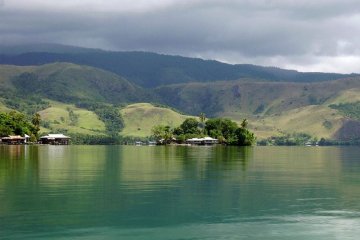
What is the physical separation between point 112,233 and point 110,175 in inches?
1712

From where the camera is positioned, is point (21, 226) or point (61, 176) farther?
point (61, 176)

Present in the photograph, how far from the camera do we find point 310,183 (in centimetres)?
7662

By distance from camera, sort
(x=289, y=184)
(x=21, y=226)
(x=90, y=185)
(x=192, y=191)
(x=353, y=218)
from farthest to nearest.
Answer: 1. (x=289, y=184)
2. (x=90, y=185)
3. (x=192, y=191)
4. (x=353, y=218)
5. (x=21, y=226)

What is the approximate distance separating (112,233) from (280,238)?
37.3ft

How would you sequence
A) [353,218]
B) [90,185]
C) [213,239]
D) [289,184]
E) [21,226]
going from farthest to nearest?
1. [289,184]
2. [90,185]
3. [353,218]
4. [21,226]
5. [213,239]

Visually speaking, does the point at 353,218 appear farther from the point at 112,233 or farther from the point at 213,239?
the point at 112,233

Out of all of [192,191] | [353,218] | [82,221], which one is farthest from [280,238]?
[192,191]

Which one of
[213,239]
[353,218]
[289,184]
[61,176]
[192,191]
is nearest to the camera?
[213,239]

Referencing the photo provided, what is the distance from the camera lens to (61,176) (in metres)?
80.9

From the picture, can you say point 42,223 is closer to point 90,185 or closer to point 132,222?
point 132,222

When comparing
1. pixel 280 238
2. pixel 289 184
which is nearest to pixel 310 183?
pixel 289 184

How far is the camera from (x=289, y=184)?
7456 cm

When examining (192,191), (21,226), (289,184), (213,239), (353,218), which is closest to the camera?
(213,239)

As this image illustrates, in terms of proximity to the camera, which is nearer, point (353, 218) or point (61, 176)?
point (353, 218)
